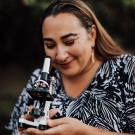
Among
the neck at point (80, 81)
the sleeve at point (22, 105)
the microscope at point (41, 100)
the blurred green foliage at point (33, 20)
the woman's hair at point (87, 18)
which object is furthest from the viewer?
the blurred green foliage at point (33, 20)

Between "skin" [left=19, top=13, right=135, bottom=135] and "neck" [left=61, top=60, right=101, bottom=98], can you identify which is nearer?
"skin" [left=19, top=13, right=135, bottom=135]

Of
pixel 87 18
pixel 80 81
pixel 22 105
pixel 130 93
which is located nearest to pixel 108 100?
pixel 130 93

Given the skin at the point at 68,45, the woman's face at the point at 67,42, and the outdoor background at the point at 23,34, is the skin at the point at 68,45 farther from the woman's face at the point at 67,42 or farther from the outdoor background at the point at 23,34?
the outdoor background at the point at 23,34

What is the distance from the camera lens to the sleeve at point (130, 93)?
7.09 ft

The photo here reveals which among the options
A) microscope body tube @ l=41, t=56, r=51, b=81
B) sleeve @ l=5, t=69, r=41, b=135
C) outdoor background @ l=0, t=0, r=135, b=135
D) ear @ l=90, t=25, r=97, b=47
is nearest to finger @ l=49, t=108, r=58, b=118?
microscope body tube @ l=41, t=56, r=51, b=81

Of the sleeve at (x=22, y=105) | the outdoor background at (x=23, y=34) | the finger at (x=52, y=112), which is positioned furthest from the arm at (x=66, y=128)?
the outdoor background at (x=23, y=34)

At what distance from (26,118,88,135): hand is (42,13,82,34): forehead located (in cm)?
51

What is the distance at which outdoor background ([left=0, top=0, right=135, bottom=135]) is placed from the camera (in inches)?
150

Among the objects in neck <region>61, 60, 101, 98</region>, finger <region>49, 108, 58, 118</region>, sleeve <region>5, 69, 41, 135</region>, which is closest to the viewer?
finger <region>49, 108, 58, 118</region>

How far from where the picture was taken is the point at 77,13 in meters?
2.24

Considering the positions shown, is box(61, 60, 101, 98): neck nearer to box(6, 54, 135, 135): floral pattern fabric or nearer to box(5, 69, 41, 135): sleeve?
box(6, 54, 135, 135): floral pattern fabric

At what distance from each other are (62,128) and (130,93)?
0.48 meters

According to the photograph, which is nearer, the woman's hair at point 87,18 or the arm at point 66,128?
the arm at point 66,128

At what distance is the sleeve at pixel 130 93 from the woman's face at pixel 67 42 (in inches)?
9.9
